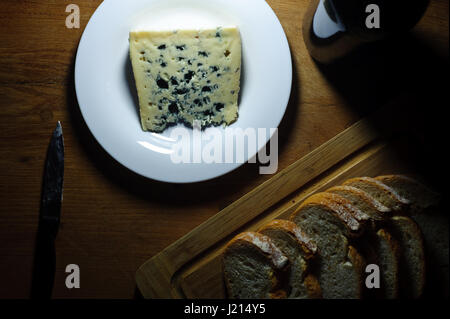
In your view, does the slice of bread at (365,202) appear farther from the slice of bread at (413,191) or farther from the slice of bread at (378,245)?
the slice of bread at (413,191)

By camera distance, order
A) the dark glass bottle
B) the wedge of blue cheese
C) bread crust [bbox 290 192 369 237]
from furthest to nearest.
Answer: the wedge of blue cheese, bread crust [bbox 290 192 369 237], the dark glass bottle

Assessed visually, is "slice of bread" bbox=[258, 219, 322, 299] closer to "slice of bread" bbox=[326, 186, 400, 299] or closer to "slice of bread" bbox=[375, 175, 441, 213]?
"slice of bread" bbox=[326, 186, 400, 299]

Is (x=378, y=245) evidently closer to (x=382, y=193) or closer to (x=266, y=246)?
(x=382, y=193)

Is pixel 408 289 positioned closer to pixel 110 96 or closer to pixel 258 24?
pixel 258 24

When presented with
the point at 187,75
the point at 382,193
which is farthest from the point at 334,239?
the point at 187,75

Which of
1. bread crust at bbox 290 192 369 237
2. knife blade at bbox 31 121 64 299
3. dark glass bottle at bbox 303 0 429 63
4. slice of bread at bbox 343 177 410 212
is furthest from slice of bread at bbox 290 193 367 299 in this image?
knife blade at bbox 31 121 64 299
